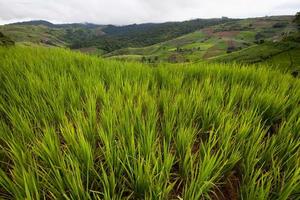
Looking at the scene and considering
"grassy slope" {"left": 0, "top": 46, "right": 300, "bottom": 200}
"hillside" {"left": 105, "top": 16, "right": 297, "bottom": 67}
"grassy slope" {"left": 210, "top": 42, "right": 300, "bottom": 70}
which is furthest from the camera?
"hillside" {"left": 105, "top": 16, "right": 297, "bottom": 67}

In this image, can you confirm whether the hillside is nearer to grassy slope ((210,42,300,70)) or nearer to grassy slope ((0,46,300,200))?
grassy slope ((210,42,300,70))

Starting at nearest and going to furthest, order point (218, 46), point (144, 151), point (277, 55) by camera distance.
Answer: point (144, 151) → point (277, 55) → point (218, 46)

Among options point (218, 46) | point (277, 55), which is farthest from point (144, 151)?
point (218, 46)

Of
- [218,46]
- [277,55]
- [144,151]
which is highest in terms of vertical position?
[144,151]

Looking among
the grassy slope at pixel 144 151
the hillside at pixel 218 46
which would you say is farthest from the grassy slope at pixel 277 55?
the hillside at pixel 218 46

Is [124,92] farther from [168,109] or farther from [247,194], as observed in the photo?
[247,194]

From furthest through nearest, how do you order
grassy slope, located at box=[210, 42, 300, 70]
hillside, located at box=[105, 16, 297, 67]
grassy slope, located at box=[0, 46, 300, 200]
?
hillside, located at box=[105, 16, 297, 67] → grassy slope, located at box=[210, 42, 300, 70] → grassy slope, located at box=[0, 46, 300, 200]

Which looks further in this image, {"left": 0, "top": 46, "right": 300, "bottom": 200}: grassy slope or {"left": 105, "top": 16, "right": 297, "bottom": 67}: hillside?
{"left": 105, "top": 16, "right": 297, "bottom": 67}: hillside

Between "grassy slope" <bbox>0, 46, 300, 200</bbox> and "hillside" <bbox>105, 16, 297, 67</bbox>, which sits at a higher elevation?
"grassy slope" <bbox>0, 46, 300, 200</bbox>

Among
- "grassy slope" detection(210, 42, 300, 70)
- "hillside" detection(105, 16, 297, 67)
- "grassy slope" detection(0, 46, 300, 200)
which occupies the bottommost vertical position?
"hillside" detection(105, 16, 297, 67)

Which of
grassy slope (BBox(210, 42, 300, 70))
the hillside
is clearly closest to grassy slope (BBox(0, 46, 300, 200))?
grassy slope (BBox(210, 42, 300, 70))

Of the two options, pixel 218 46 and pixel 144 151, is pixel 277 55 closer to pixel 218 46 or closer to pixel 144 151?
pixel 144 151

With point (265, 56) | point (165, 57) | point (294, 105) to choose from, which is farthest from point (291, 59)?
point (165, 57)

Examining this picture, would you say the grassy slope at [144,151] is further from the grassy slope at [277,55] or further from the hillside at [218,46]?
the hillside at [218,46]
